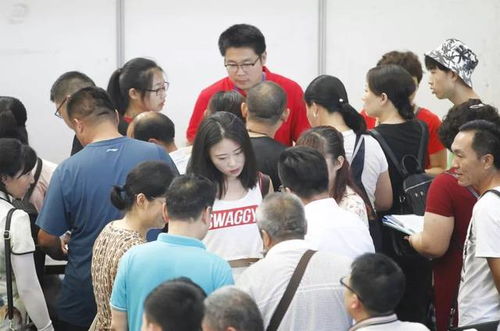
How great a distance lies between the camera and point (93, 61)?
7.23 meters

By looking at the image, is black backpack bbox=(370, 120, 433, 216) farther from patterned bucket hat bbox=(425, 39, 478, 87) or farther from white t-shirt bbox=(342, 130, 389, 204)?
patterned bucket hat bbox=(425, 39, 478, 87)

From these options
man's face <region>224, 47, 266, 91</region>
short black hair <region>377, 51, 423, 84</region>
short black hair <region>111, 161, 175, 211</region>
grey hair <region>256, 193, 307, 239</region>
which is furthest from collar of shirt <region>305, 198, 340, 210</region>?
short black hair <region>377, 51, 423, 84</region>

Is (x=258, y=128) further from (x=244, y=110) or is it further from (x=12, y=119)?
(x=12, y=119)

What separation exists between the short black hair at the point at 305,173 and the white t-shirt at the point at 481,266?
618mm

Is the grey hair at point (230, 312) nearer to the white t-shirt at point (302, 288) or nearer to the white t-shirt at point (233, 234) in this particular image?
the white t-shirt at point (302, 288)

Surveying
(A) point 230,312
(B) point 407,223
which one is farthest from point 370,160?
(A) point 230,312

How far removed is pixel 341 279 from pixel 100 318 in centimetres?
107

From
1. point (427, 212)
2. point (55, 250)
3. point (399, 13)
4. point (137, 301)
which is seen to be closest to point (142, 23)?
point (399, 13)

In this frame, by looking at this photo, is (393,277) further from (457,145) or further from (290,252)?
(457,145)

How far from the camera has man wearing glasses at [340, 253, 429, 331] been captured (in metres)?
3.16

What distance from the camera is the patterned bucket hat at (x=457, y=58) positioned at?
5.61m

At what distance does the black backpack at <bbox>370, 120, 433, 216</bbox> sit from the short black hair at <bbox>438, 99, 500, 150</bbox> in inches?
14.3

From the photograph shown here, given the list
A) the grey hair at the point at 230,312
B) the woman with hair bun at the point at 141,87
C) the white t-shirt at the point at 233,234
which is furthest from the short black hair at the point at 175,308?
the woman with hair bun at the point at 141,87

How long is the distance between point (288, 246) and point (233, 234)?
2.25 ft
